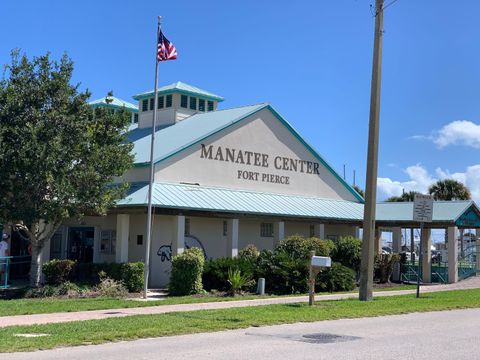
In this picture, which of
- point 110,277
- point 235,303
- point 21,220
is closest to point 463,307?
point 235,303

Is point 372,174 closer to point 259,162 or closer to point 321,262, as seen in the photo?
point 321,262

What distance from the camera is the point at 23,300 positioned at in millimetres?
18594

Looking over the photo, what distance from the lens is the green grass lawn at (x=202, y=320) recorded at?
1098cm

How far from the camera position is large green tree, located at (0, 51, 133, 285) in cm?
1916

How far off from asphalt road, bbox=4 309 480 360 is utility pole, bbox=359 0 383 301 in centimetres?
525

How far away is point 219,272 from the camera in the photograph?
22016mm

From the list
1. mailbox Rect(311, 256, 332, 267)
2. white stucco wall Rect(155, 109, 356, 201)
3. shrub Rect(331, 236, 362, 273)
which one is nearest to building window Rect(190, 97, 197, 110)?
white stucco wall Rect(155, 109, 356, 201)

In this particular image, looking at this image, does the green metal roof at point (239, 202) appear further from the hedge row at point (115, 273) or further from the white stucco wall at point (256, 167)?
the hedge row at point (115, 273)

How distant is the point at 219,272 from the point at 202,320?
8252mm

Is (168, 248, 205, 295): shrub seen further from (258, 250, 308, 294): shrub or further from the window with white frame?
the window with white frame

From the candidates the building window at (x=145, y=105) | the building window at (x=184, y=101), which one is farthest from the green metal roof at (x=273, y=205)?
the building window at (x=145, y=105)

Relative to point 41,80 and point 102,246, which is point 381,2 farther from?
point 102,246

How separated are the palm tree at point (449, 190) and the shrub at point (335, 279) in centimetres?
2824

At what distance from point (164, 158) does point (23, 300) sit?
8.73 meters
